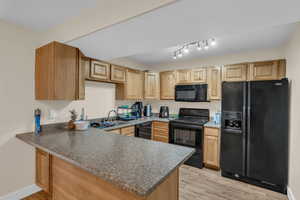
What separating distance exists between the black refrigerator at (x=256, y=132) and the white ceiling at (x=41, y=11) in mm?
2488

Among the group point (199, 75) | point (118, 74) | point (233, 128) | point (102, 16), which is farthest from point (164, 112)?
point (102, 16)

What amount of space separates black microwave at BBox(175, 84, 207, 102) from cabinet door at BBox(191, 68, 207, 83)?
0.12m

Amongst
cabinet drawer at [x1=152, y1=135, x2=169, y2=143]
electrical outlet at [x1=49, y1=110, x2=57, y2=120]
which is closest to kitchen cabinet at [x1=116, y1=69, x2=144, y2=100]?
cabinet drawer at [x1=152, y1=135, x2=169, y2=143]

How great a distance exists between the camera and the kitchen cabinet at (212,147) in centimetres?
278

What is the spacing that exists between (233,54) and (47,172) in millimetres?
3822

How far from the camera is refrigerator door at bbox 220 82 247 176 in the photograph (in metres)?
2.43

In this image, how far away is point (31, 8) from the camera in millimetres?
1551

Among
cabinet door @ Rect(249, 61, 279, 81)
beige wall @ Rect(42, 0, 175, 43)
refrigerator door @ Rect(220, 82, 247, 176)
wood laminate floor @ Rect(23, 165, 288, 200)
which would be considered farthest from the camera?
cabinet door @ Rect(249, 61, 279, 81)

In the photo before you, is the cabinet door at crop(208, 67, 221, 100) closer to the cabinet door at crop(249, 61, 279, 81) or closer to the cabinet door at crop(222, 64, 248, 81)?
the cabinet door at crop(222, 64, 248, 81)

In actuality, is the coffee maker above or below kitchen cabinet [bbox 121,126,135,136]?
above

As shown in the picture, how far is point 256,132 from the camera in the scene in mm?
2322

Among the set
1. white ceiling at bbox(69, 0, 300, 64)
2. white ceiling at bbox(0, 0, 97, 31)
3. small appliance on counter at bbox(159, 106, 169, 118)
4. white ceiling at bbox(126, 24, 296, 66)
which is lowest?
small appliance on counter at bbox(159, 106, 169, 118)

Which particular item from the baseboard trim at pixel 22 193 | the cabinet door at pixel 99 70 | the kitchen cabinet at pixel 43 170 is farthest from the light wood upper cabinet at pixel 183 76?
the baseboard trim at pixel 22 193

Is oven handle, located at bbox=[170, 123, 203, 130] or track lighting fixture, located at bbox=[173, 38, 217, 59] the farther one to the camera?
oven handle, located at bbox=[170, 123, 203, 130]
